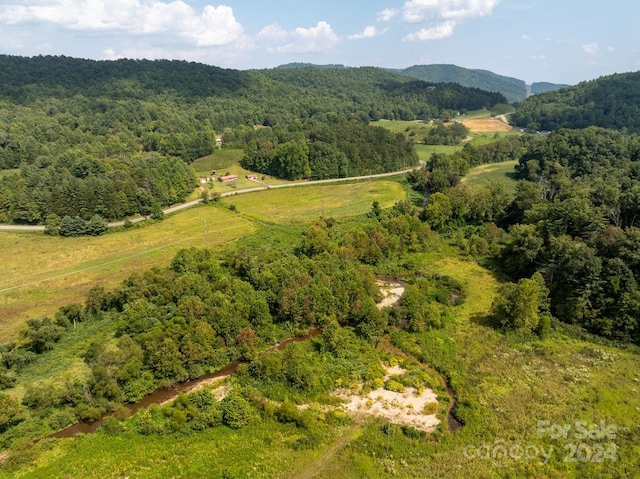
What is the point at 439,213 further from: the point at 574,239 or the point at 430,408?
the point at 430,408

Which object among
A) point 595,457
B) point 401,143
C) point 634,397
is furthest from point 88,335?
point 401,143

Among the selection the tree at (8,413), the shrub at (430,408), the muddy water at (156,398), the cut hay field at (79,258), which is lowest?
the shrub at (430,408)

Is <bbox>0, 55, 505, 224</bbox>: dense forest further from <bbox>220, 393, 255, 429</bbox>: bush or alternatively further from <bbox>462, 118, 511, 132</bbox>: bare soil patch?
<bbox>220, 393, 255, 429</bbox>: bush

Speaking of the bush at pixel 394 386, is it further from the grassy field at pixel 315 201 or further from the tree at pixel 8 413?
the grassy field at pixel 315 201

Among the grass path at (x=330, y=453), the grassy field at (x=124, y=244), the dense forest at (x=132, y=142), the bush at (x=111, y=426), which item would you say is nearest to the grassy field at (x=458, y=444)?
the grass path at (x=330, y=453)

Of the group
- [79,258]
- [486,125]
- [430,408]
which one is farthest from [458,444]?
[486,125]

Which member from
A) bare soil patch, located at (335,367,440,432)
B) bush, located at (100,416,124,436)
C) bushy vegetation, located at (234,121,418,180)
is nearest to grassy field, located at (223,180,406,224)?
bushy vegetation, located at (234,121,418,180)

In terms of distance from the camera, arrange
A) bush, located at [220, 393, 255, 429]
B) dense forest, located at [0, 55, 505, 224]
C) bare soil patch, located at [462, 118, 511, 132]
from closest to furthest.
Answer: bush, located at [220, 393, 255, 429], dense forest, located at [0, 55, 505, 224], bare soil patch, located at [462, 118, 511, 132]
